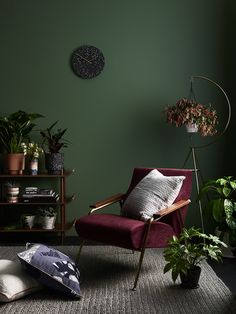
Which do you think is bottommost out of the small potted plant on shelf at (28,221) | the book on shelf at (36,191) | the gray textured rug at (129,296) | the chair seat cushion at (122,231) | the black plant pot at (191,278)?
the gray textured rug at (129,296)

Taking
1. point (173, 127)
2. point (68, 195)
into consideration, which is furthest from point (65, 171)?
point (173, 127)

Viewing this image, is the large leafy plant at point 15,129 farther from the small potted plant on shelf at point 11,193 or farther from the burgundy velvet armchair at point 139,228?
the burgundy velvet armchair at point 139,228

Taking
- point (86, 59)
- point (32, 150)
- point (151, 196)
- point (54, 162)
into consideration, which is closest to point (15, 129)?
point (32, 150)

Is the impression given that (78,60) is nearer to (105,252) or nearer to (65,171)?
(65,171)

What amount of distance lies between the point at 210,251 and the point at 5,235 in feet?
7.65

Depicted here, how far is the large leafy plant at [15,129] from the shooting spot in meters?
3.93

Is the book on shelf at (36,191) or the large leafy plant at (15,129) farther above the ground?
the large leafy plant at (15,129)

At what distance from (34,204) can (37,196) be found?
0.29 feet

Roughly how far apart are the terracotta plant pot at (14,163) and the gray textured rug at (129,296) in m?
1.16

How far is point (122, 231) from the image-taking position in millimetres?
2896

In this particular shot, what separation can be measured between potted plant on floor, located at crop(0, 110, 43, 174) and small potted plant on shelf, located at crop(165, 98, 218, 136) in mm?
1343

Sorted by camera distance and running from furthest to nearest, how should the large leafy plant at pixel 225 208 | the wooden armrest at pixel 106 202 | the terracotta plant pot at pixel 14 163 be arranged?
the terracotta plant pot at pixel 14 163, the large leafy plant at pixel 225 208, the wooden armrest at pixel 106 202

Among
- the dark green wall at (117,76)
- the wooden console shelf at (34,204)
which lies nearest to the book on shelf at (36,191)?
the wooden console shelf at (34,204)

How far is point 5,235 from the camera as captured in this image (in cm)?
420
